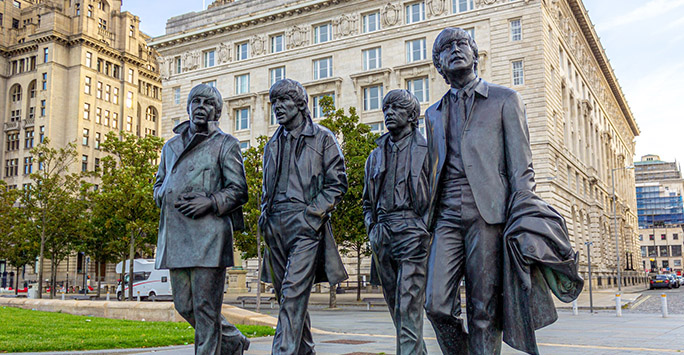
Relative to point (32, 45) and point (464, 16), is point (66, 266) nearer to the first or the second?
point (32, 45)

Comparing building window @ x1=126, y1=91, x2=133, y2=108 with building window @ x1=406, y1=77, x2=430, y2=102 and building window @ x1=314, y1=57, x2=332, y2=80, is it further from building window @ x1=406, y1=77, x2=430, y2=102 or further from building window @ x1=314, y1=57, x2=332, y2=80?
building window @ x1=406, y1=77, x2=430, y2=102

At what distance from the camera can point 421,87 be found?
48.5 metres

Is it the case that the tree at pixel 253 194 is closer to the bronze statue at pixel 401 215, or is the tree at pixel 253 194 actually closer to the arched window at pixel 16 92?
the bronze statue at pixel 401 215

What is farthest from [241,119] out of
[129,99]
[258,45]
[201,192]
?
[201,192]

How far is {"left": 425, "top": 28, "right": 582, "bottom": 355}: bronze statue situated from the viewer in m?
4.14

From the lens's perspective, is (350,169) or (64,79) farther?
(64,79)

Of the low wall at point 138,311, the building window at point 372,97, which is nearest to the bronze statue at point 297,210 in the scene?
the low wall at point 138,311

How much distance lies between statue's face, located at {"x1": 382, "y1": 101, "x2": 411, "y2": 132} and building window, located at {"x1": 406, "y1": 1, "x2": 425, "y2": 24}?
44.5m

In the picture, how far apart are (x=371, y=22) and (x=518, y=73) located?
1307 centimetres

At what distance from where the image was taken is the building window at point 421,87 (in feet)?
158

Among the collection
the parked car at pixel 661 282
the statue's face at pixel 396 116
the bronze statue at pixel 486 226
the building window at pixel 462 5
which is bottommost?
the parked car at pixel 661 282

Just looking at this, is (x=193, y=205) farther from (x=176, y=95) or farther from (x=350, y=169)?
(x=176, y=95)

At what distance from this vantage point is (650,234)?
5969 inches

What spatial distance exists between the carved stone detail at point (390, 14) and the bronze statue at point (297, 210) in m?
45.5
